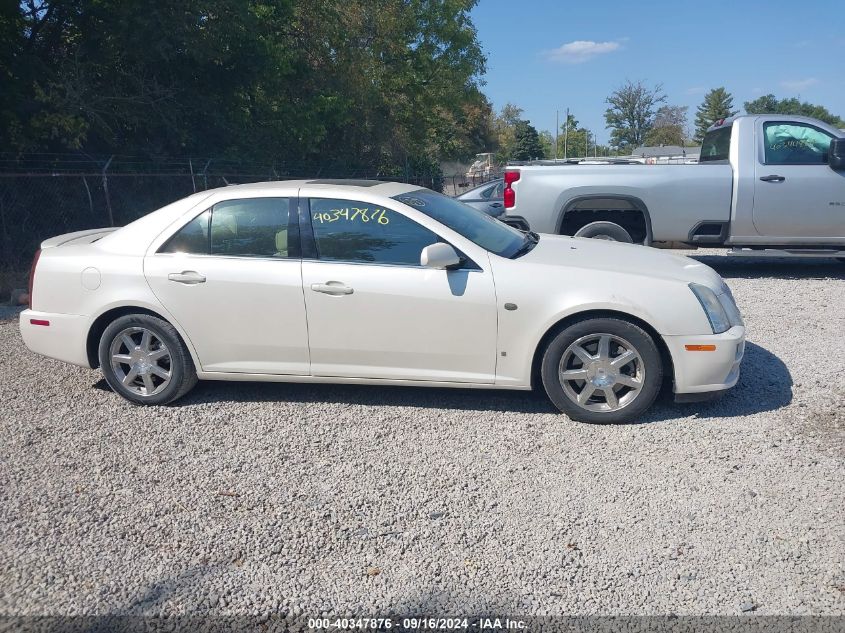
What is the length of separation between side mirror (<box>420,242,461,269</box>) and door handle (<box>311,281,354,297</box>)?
57 cm

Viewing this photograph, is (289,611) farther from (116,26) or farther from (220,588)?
(116,26)

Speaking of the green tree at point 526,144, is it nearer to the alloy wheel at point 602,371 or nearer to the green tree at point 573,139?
the green tree at point 573,139

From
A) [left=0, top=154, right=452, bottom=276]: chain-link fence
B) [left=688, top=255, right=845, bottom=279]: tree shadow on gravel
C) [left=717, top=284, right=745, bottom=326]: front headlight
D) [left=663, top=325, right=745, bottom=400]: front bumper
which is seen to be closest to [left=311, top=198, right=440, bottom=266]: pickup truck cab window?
[left=663, top=325, right=745, bottom=400]: front bumper

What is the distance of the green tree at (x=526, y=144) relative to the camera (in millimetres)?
72812

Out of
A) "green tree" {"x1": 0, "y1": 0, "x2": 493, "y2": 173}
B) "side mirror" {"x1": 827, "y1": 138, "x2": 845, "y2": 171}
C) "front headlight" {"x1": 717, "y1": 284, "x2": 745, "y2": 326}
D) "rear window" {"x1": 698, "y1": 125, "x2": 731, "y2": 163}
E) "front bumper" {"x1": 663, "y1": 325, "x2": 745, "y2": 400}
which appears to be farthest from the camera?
"green tree" {"x1": 0, "y1": 0, "x2": 493, "y2": 173}

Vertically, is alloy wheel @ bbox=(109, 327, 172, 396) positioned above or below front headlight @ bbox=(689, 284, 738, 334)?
below

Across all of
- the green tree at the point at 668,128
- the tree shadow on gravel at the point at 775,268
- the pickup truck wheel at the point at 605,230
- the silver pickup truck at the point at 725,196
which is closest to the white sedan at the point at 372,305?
the pickup truck wheel at the point at 605,230

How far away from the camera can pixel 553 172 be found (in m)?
9.22

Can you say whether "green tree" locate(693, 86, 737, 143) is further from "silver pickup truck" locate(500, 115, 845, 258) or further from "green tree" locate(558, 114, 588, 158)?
"silver pickup truck" locate(500, 115, 845, 258)

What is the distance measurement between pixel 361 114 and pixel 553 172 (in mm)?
16669

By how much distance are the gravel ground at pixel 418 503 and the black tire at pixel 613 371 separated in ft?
0.37

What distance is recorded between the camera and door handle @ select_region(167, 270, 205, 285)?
5117 mm

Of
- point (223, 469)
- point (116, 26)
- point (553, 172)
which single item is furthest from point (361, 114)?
point (223, 469)

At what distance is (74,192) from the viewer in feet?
44.8
